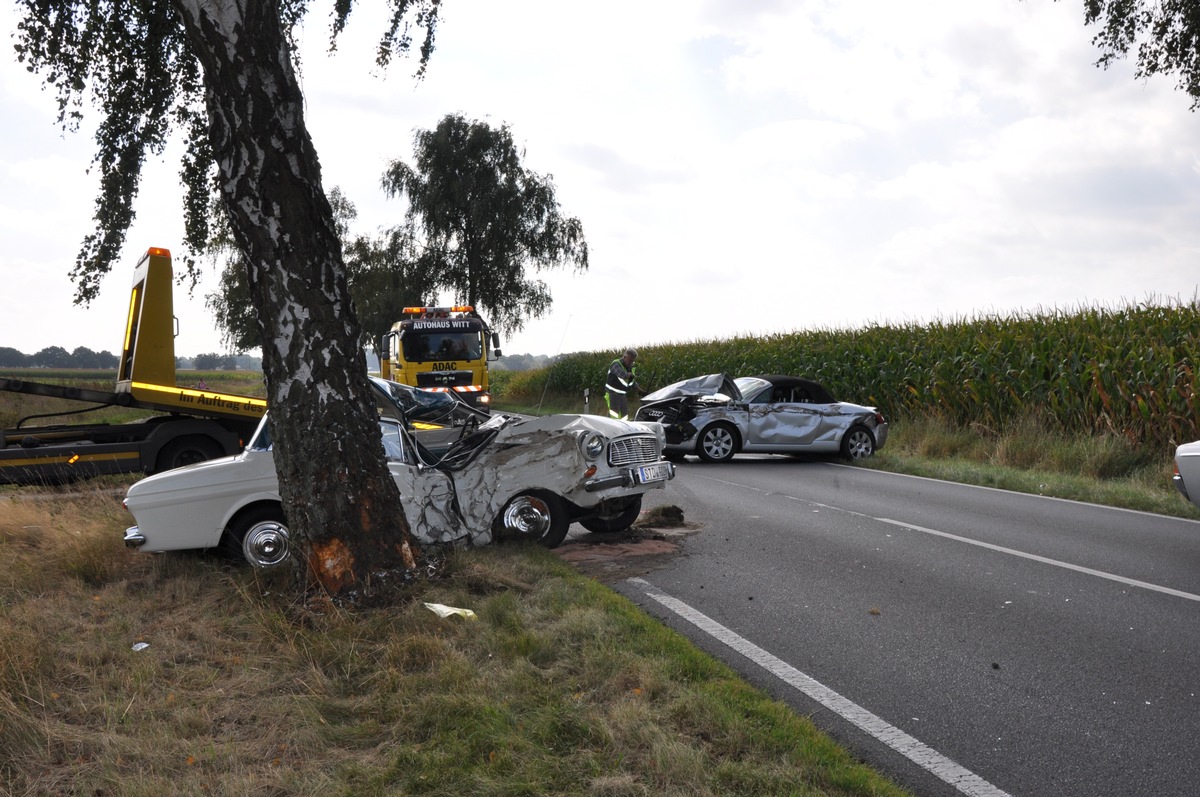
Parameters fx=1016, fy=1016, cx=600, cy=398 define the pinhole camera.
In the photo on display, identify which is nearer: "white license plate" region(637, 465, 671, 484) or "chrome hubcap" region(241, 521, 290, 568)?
"chrome hubcap" region(241, 521, 290, 568)

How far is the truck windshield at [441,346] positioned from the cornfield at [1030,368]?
24.1 feet

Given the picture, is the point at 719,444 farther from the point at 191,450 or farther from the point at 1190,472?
the point at 1190,472

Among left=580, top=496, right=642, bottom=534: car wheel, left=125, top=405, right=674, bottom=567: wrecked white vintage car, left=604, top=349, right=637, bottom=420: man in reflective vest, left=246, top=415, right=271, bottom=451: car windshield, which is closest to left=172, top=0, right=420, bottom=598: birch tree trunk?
left=125, top=405, right=674, bottom=567: wrecked white vintage car

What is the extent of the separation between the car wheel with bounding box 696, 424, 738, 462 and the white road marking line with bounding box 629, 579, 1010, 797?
418 inches

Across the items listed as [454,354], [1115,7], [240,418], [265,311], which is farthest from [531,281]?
[265,311]

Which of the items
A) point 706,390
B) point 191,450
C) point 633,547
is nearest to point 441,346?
point 706,390

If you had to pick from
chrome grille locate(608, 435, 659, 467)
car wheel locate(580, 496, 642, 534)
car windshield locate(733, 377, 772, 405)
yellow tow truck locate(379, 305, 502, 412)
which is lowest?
car wheel locate(580, 496, 642, 534)

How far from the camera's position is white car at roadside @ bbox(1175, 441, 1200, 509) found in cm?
777

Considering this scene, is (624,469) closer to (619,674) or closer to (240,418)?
(619,674)

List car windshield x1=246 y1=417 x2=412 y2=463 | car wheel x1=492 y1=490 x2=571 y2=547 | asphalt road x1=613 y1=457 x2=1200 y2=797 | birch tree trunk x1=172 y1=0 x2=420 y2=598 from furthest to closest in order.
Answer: car wheel x1=492 y1=490 x2=571 y2=547 → car windshield x1=246 y1=417 x2=412 y2=463 → birch tree trunk x1=172 y1=0 x2=420 y2=598 → asphalt road x1=613 y1=457 x2=1200 y2=797

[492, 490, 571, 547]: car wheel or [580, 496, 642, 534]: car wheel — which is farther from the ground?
[492, 490, 571, 547]: car wheel

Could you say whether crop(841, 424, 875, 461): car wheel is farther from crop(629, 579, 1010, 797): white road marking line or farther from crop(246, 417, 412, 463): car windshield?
crop(629, 579, 1010, 797): white road marking line

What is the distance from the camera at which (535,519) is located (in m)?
8.00

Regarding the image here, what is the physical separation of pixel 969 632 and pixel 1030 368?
14338mm
